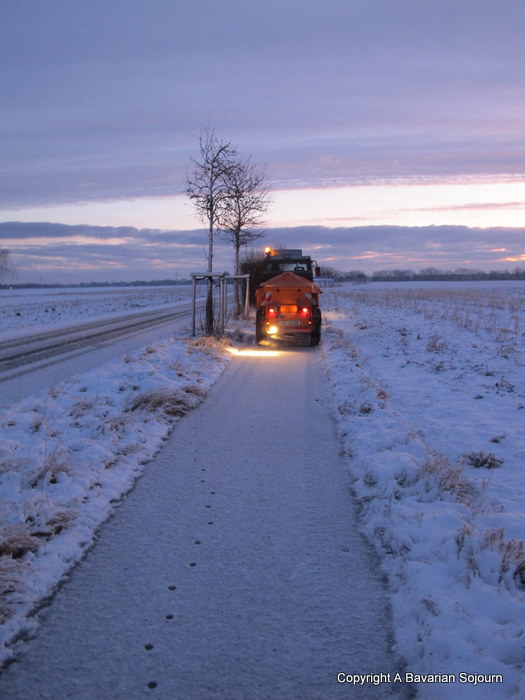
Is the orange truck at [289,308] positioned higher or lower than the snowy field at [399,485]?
higher

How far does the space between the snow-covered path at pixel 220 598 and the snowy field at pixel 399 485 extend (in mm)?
177

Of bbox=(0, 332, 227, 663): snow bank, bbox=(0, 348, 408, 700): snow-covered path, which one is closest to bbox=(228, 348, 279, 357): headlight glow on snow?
bbox=(0, 332, 227, 663): snow bank

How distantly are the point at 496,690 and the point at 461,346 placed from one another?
41.5 ft

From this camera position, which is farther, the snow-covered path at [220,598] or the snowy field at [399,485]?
the snowy field at [399,485]

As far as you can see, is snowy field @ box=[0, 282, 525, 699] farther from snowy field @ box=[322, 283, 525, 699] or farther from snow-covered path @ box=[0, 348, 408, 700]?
snow-covered path @ box=[0, 348, 408, 700]

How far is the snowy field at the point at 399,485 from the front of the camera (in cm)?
271

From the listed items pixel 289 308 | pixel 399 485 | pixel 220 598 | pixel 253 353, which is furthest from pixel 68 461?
pixel 289 308

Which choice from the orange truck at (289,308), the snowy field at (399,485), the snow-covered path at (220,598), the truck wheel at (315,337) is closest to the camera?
the snow-covered path at (220,598)

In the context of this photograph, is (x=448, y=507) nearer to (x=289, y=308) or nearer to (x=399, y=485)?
(x=399, y=485)

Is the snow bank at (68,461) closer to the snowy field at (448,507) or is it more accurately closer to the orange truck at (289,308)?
the snowy field at (448,507)

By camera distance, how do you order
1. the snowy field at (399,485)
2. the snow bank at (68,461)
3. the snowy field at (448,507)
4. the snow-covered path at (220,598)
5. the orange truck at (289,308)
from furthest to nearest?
the orange truck at (289,308) → the snow bank at (68,461) → the snowy field at (399,485) → the snowy field at (448,507) → the snow-covered path at (220,598)

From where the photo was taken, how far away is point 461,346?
14.0 m

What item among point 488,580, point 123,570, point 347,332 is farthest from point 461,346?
point 123,570

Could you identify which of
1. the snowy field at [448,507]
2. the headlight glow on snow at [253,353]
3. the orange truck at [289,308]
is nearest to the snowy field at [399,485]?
the snowy field at [448,507]
